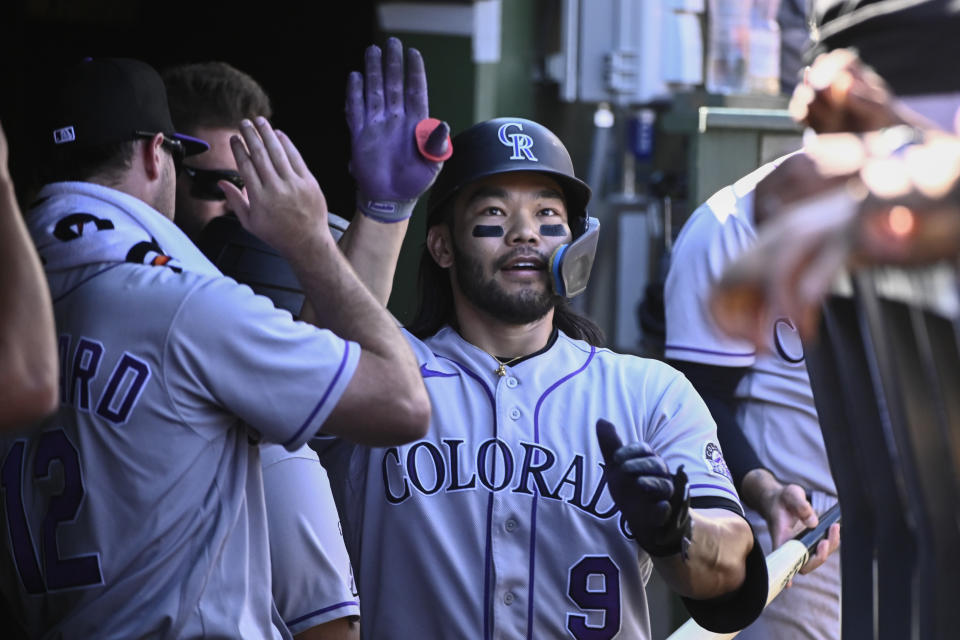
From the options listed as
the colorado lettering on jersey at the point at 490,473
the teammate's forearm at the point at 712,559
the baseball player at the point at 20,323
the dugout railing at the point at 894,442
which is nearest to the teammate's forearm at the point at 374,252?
the colorado lettering on jersey at the point at 490,473

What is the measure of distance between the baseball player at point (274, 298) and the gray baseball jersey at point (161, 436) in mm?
544

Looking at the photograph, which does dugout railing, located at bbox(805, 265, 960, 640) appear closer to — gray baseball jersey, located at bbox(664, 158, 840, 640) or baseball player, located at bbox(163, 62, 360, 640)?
baseball player, located at bbox(163, 62, 360, 640)

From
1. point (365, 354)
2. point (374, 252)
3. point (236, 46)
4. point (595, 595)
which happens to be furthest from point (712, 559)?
point (236, 46)

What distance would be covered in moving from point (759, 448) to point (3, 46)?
597 cm

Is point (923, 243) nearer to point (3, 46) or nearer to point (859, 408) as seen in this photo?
point (859, 408)

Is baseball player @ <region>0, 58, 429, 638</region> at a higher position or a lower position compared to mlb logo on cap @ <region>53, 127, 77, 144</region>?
lower

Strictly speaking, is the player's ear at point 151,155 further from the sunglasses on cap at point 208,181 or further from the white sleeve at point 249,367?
the sunglasses on cap at point 208,181

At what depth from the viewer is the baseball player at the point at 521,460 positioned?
2.78 metres

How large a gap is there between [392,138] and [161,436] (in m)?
1.06

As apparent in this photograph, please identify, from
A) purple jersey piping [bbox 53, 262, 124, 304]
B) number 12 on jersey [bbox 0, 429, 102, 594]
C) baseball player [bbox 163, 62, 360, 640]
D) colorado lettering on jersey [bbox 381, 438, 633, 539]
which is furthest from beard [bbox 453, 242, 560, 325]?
number 12 on jersey [bbox 0, 429, 102, 594]

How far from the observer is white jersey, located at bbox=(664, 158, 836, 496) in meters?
3.73

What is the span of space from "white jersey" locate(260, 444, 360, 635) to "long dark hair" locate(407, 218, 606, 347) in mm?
518

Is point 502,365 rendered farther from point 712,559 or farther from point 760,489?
point 760,489

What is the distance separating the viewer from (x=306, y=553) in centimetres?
299
